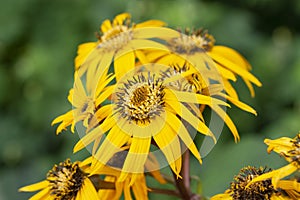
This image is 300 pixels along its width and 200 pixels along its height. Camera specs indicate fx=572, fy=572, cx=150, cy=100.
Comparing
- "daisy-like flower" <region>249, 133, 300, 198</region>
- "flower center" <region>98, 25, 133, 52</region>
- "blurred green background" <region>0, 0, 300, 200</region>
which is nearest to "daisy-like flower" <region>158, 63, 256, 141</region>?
"daisy-like flower" <region>249, 133, 300, 198</region>

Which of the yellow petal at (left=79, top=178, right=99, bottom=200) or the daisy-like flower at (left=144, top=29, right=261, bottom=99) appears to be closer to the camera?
the yellow petal at (left=79, top=178, right=99, bottom=200)

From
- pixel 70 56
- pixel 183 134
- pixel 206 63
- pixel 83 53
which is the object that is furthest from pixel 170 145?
pixel 70 56

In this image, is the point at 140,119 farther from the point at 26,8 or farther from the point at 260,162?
the point at 26,8

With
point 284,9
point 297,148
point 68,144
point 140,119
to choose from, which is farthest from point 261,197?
point 284,9

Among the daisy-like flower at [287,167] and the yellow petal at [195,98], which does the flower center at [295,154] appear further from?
the yellow petal at [195,98]

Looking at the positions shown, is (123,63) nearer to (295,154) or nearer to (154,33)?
(154,33)

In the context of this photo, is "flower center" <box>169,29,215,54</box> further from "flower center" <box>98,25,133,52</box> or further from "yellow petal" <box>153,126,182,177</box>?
"yellow petal" <box>153,126,182,177</box>

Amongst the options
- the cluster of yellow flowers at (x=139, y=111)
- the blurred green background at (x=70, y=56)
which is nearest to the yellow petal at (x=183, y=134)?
the cluster of yellow flowers at (x=139, y=111)
